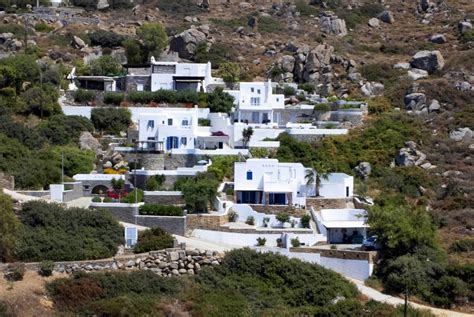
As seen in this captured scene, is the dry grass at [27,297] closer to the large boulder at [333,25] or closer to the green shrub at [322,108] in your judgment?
the green shrub at [322,108]

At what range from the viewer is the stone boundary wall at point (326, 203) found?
4528 centimetres

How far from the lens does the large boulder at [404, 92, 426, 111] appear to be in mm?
60306

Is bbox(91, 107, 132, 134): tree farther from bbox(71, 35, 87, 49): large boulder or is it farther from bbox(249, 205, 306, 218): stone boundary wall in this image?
bbox(71, 35, 87, 49): large boulder

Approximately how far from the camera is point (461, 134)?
56.2m

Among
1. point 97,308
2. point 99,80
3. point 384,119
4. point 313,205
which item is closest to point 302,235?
point 313,205

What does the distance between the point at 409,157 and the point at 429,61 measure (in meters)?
16.8

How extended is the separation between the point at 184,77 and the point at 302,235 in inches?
754

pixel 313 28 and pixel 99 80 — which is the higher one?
pixel 313 28

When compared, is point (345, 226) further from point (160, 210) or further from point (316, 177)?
point (160, 210)

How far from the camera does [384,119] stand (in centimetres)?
5644

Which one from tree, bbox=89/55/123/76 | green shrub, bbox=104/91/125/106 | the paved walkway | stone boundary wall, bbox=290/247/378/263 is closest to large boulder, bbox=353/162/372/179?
stone boundary wall, bbox=290/247/378/263

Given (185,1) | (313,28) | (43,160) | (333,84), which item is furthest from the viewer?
(185,1)

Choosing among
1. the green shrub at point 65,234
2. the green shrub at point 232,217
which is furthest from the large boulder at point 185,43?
the green shrub at point 65,234

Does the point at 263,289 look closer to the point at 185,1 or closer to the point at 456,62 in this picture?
the point at 456,62
